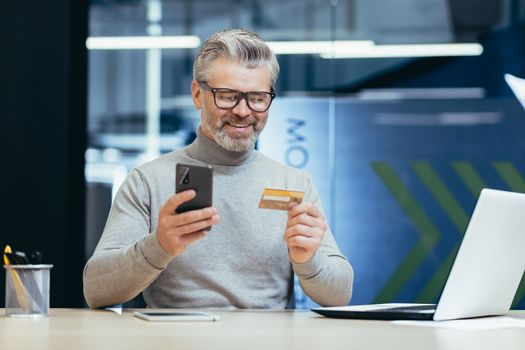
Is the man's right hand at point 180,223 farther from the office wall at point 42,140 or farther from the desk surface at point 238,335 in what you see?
the office wall at point 42,140

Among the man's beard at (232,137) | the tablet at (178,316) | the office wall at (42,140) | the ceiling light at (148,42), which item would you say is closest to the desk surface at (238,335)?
the tablet at (178,316)

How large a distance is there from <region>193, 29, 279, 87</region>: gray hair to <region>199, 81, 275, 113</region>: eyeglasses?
0.08 meters

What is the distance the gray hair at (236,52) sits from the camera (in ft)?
9.12

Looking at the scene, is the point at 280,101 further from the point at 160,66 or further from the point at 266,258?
the point at 266,258

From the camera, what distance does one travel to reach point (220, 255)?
8.98ft

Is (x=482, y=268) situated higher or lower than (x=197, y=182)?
lower

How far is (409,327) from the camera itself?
2117 mm

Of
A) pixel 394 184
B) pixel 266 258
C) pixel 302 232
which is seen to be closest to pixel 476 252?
pixel 302 232

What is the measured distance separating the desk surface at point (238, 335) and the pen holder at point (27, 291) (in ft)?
0.12

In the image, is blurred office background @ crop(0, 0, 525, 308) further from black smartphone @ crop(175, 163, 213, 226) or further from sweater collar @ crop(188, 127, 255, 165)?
black smartphone @ crop(175, 163, 213, 226)

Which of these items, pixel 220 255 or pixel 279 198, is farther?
pixel 220 255

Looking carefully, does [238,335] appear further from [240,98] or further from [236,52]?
[236,52]

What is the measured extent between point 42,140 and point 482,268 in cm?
340

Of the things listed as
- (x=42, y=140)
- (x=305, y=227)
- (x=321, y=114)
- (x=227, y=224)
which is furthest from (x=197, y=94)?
(x=42, y=140)
